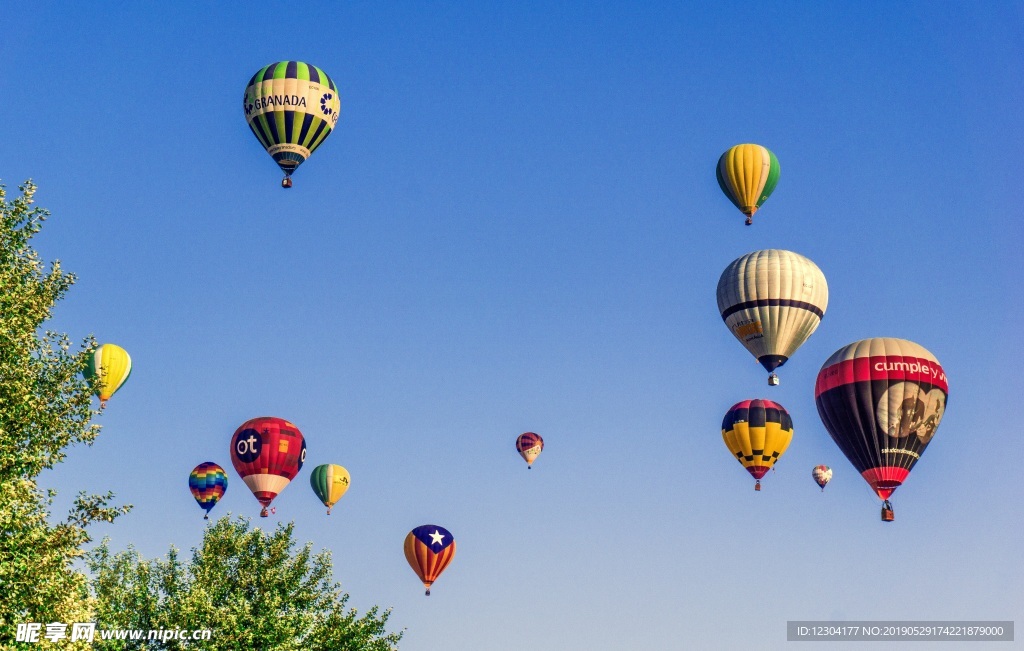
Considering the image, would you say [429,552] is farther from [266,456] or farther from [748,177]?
[748,177]

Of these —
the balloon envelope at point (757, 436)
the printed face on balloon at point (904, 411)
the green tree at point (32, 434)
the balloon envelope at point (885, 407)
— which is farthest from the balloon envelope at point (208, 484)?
the green tree at point (32, 434)

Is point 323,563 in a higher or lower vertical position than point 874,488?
lower

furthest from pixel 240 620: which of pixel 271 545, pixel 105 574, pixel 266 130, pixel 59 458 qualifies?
pixel 266 130

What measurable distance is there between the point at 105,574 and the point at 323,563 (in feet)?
32.3

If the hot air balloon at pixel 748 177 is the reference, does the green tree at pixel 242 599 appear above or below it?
below

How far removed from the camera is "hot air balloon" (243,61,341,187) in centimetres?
6812

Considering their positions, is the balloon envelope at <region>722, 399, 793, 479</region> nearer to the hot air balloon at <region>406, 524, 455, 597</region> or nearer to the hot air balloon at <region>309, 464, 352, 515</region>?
the hot air balloon at <region>406, 524, 455, 597</region>

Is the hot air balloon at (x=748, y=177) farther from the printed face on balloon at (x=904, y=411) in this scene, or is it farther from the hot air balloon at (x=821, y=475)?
the hot air balloon at (x=821, y=475)

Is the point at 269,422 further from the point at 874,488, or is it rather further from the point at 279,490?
the point at 874,488

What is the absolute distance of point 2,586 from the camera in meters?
27.2

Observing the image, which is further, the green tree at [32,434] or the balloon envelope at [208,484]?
the balloon envelope at [208,484]

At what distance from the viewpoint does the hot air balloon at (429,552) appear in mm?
86000

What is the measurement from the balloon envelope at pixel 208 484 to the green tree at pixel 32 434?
185 feet

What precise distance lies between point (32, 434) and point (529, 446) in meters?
83.6
